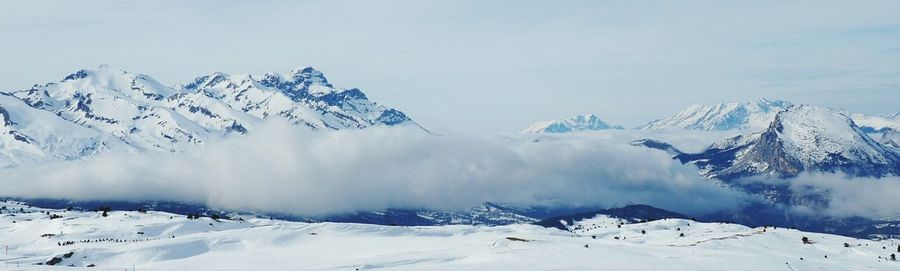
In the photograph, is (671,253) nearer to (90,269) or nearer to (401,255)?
(401,255)

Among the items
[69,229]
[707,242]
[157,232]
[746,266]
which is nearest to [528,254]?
[746,266]

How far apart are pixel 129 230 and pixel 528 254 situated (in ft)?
313

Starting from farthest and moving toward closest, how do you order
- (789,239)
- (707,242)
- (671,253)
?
1. (789,239)
2. (707,242)
3. (671,253)

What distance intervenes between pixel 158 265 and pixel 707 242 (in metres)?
77.9

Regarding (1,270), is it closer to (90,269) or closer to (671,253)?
(90,269)

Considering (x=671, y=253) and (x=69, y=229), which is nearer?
(x=671, y=253)

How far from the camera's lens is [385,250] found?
121062mm

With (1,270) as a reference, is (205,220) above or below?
above

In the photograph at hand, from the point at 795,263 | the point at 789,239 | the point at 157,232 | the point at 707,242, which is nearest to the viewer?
the point at 795,263

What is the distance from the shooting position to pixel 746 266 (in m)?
89.9

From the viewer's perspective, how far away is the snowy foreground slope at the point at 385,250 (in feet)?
305

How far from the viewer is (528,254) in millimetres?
96562

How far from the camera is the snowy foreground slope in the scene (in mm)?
93062

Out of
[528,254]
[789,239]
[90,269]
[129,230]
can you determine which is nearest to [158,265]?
[90,269]
